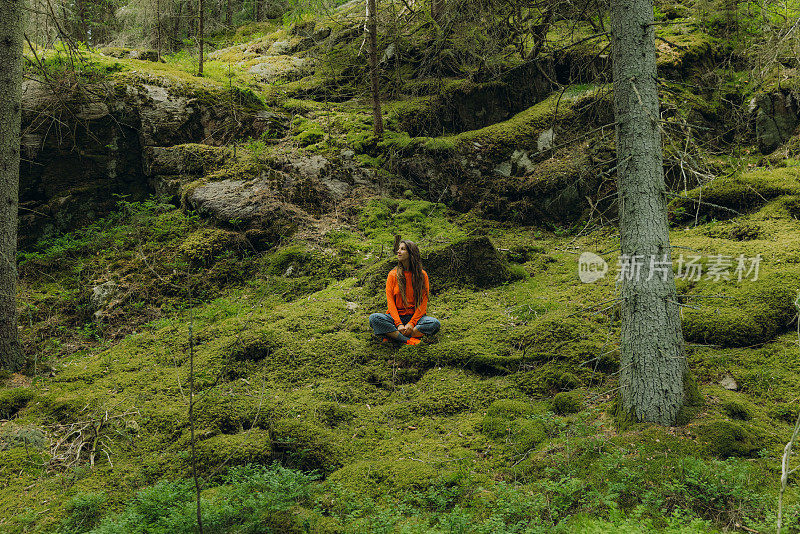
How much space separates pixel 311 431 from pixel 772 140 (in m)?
9.49

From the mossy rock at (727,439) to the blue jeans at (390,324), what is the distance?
314cm

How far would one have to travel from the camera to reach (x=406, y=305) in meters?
6.33

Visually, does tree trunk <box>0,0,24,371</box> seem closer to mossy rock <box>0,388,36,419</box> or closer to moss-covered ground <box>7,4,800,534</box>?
moss-covered ground <box>7,4,800,534</box>

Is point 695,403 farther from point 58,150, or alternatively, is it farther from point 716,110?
point 58,150

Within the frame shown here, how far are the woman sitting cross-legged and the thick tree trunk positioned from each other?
2.71 meters

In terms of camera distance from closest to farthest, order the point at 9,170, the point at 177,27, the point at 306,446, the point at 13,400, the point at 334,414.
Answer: the point at 306,446 < the point at 334,414 < the point at 13,400 < the point at 9,170 < the point at 177,27

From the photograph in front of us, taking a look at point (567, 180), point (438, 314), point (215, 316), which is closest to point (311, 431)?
point (438, 314)

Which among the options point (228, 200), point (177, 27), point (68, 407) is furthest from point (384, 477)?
point (177, 27)

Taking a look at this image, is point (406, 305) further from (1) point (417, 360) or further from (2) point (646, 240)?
(2) point (646, 240)

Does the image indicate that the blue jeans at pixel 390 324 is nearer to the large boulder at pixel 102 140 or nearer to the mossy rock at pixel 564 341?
the mossy rock at pixel 564 341

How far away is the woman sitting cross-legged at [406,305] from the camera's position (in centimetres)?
617

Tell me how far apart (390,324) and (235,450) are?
2.50 metres

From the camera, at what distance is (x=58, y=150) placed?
891 cm

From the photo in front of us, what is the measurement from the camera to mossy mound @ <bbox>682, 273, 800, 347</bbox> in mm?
5016
